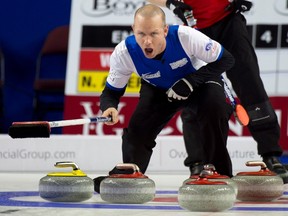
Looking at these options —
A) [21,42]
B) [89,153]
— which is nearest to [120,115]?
[89,153]

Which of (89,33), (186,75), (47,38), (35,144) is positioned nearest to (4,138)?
(35,144)

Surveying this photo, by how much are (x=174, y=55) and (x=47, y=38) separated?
14.2 feet

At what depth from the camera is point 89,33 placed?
271 inches

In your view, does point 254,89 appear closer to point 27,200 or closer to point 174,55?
point 174,55

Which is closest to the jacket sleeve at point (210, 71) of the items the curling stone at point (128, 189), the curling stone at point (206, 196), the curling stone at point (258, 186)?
the curling stone at point (258, 186)

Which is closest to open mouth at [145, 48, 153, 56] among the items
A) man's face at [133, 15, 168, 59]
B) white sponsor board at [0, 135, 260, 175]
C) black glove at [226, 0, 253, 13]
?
man's face at [133, 15, 168, 59]

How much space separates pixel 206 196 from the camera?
2.87m

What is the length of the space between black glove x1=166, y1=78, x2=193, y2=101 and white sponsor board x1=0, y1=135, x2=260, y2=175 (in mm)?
2354

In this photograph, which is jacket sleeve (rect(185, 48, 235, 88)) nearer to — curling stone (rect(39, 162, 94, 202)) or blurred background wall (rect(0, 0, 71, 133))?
curling stone (rect(39, 162, 94, 202))

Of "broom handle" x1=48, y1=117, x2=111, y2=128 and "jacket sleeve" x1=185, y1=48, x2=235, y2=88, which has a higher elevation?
"jacket sleeve" x1=185, y1=48, x2=235, y2=88

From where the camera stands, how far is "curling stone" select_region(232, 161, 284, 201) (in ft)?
11.1

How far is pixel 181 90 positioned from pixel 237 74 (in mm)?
831

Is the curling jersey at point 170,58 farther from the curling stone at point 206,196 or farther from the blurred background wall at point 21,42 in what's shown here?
the blurred background wall at point 21,42

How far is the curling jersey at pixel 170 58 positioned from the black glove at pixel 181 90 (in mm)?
110
